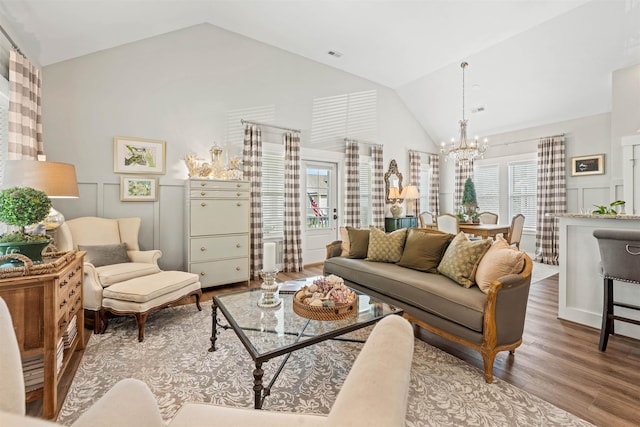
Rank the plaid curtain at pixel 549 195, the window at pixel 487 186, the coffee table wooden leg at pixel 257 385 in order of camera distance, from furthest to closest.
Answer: the window at pixel 487 186 → the plaid curtain at pixel 549 195 → the coffee table wooden leg at pixel 257 385

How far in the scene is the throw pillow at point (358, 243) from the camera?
143 inches

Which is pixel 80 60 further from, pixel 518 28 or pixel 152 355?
pixel 518 28

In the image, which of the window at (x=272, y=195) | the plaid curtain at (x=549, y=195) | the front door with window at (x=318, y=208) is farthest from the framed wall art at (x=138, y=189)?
the plaid curtain at (x=549, y=195)

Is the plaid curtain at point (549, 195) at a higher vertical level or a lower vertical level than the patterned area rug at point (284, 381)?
higher

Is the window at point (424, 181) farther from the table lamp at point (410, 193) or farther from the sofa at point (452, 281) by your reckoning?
the sofa at point (452, 281)

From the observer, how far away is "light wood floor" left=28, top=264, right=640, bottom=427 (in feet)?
5.75

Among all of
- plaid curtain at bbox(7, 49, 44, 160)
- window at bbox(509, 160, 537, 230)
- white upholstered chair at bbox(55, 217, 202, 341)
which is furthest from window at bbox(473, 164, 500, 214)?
plaid curtain at bbox(7, 49, 44, 160)

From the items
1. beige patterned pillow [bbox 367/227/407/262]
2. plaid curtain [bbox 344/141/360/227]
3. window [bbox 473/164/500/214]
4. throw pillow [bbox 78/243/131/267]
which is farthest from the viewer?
window [bbox 473/164/500/214]

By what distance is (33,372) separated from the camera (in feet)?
5.73

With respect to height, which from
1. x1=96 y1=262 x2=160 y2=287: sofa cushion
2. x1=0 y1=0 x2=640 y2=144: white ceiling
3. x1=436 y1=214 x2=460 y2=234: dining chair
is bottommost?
x1=96 y1=262 x2=160 y2=287: sofa cushion

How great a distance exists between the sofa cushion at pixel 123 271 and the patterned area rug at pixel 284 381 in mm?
514

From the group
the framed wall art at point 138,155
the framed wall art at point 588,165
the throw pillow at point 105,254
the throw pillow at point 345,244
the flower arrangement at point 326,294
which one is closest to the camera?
the flower arrangement at point 326,294

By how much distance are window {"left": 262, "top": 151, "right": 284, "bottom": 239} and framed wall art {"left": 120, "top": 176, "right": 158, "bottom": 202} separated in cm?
170

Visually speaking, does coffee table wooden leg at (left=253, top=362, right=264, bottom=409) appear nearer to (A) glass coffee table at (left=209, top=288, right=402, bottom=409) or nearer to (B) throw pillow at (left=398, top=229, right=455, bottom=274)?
(A) glass coffee table at (left=209, top=288, right=402, bottom=409)
